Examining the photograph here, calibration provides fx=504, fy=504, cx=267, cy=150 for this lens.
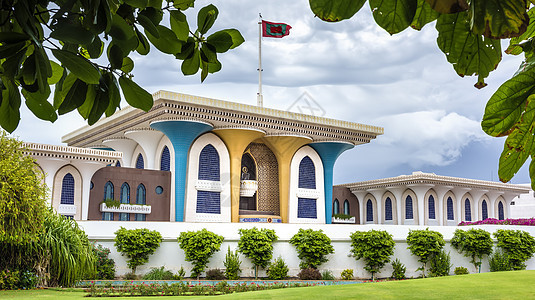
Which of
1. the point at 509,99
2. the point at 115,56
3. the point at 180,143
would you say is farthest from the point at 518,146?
the point at 180,143

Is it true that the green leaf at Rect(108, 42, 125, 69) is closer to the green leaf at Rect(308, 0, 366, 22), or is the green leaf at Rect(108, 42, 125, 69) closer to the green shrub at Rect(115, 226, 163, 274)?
the green leaf at Rect(308, 0, 366, 22)

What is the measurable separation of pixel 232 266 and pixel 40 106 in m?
17.8

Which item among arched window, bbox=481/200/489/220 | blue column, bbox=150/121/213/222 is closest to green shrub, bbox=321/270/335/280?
blue column, bbox=150/121/213/222

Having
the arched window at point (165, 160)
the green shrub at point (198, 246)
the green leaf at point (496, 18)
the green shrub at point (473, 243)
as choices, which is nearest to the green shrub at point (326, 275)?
the green shrub at point (198, 246)

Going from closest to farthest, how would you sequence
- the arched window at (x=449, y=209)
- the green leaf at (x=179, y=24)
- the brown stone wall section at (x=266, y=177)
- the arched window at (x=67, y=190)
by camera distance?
the green leaf at (x=179, y=24)
the arched window at (x=67, y=190)
the brown stone wall section at (x=266, y=177)
the arched window at (x=449, y=209)

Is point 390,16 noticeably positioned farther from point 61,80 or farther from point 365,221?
point 365,221

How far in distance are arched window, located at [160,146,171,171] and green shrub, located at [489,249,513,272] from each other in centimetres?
1570

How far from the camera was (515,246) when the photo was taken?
22.4m

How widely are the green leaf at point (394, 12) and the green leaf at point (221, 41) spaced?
0.96 metres

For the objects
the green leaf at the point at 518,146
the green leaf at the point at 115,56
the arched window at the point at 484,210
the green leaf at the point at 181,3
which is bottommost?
the green leaf at the point at 518,146

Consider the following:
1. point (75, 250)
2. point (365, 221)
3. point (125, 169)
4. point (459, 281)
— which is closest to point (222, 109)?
point (125, 169)

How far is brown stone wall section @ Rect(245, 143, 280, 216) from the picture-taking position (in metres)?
28.0

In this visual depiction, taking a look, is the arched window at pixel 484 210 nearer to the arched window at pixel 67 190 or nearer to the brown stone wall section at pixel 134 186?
the brown stone wall section at pixel 134 186

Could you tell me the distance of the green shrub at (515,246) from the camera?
22.3m
